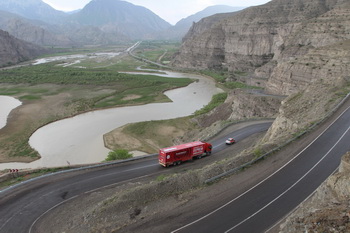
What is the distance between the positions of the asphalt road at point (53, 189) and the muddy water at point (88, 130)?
9.36m

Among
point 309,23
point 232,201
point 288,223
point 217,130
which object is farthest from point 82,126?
point 309,23

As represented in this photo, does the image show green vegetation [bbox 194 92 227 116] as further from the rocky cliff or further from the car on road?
the car on road

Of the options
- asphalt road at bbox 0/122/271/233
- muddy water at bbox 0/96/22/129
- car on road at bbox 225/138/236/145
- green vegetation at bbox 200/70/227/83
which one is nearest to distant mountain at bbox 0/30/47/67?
muddy water at bbox 0/96/22/129

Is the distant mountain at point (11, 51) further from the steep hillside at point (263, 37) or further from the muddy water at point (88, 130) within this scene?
the muddy water at point (88, 130)

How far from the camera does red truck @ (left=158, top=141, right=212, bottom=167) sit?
26011 millimetres

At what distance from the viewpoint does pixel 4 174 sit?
966 inches

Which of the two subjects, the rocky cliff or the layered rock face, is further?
the layered rock face

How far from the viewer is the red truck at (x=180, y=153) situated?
26011 millimetres

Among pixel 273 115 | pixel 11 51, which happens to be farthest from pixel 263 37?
pixel 11 51

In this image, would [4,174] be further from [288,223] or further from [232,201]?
[288,223]

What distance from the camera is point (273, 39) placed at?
375 ft

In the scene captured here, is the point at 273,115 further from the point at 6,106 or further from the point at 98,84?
the point at 98,84

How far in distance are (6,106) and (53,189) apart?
197ft

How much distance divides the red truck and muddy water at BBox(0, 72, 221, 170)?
537 inches
